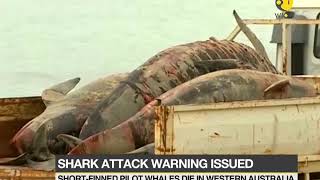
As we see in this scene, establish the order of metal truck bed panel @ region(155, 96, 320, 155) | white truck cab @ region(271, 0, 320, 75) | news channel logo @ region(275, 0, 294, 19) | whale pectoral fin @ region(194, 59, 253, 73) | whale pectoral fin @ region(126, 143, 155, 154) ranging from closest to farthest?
metal truck bed panel @ region(155, 96, 320, 155), whale pectoral fin @ region(126, 143, 155, 154), whale pectoral fin @ region(194, 59, 253, 73), white truck cab @ region(271, 0, 320, 75), news channel logo @ region(275, 0, 294, 19)

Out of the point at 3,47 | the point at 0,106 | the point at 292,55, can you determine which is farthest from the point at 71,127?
the point at 3,47

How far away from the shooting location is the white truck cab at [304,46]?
7082mm

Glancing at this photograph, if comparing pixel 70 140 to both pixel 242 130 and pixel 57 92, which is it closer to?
pixel 57 92

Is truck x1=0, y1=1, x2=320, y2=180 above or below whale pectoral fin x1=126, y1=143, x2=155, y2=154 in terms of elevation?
above

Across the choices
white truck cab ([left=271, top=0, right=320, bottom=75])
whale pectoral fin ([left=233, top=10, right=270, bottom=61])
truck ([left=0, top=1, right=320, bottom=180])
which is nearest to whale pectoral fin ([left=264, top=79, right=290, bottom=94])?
truck ([left=0, top=1, right=320, bottom=180])

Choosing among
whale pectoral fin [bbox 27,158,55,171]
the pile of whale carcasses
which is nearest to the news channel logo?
the pile of whale carcasses

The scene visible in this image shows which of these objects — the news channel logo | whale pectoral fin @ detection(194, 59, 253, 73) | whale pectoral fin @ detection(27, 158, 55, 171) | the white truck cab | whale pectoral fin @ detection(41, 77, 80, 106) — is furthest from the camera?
the news channel logo

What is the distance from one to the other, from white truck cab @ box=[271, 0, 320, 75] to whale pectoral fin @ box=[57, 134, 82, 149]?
3242 mm

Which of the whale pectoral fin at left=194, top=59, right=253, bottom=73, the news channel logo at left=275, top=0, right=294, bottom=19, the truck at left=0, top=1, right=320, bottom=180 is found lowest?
the truck at left=0, top=1, right=320, bottom=180

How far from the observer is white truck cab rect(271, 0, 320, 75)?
23.2 feet

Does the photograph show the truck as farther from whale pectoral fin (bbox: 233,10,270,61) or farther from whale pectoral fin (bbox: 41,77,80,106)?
whale pectoral fin (bbox: 233,10,270,61)

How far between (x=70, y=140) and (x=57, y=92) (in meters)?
0.86

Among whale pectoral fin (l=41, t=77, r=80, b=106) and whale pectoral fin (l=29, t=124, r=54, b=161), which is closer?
whale pectoral fin (l=29, t=124, r=54, b=161)

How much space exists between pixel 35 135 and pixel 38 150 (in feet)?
0.33
